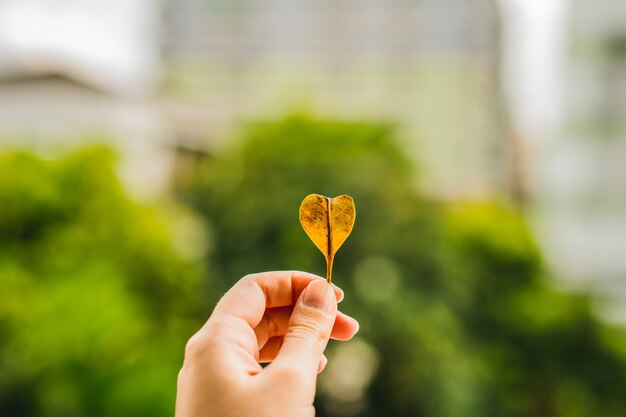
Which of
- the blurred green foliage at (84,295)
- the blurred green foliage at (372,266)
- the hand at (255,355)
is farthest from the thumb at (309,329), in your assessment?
the blurred green foliage at (372,266)

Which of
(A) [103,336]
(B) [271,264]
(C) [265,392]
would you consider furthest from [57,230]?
(C) [265,392]

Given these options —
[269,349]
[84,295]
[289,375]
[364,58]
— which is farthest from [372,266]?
[364,58]

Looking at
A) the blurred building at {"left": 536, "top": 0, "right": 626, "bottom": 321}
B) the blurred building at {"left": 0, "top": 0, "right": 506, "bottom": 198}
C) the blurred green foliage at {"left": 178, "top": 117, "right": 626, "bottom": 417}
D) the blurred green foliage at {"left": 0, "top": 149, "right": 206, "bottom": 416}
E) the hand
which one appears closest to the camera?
the hand

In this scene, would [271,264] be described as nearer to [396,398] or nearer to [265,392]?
[396,398]

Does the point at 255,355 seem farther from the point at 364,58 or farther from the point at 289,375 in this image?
the point at 364,58

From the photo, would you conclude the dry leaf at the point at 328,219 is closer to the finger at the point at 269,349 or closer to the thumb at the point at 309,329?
the thumb at the point at 309,329

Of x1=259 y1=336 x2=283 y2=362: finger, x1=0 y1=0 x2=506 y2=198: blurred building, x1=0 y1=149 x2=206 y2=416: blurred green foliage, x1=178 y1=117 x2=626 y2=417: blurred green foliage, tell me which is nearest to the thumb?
x1=259 y1=336 x2=283 y2=362: finger

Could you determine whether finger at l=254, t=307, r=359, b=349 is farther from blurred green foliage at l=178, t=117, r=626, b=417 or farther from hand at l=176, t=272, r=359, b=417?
blurred green foliage at l=178, t=117, r=626, b=417
